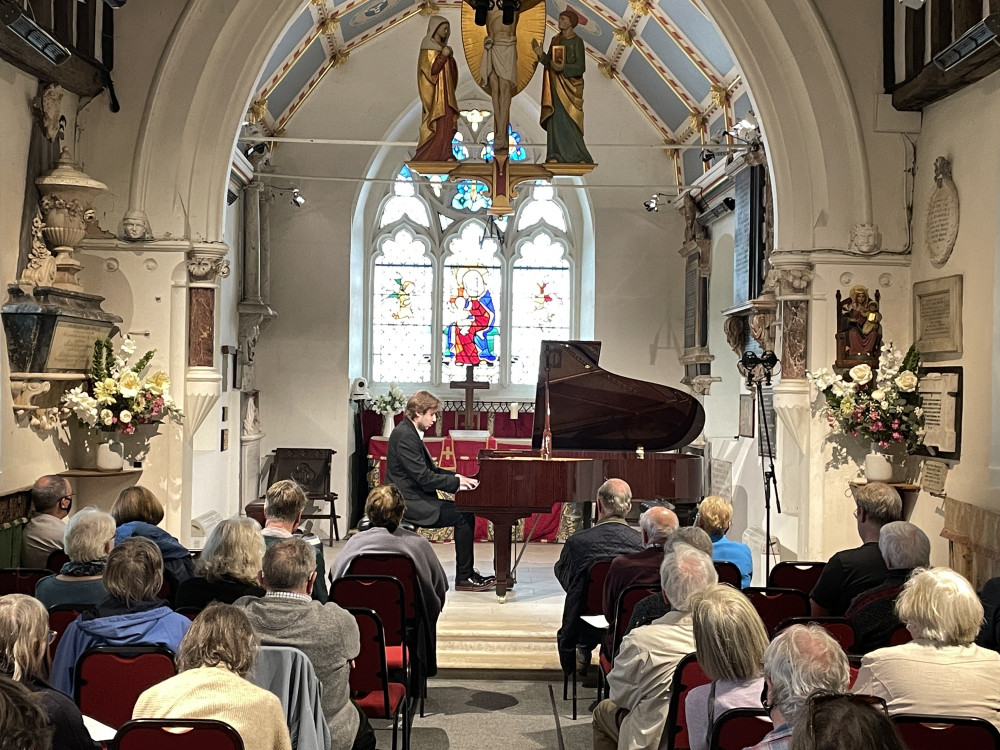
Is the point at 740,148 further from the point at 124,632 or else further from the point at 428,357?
the point at 124,632

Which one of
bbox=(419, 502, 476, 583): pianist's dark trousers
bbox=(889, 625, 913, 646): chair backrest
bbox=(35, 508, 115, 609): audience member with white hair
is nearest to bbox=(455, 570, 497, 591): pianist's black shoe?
bbox=(419, 502, 476, 583): pianist's dark trousers

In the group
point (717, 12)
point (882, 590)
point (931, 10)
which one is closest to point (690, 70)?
point (717, 12)

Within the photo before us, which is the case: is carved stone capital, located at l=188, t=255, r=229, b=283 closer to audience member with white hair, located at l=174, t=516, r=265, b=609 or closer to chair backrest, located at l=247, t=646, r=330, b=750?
audience member with white hair, located at l=174, t=516, r=265, b=609

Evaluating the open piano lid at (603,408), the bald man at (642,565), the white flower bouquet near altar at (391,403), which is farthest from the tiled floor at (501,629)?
the white flower bouquet near altar at (391,403)

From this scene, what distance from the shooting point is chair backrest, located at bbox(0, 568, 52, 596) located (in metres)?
4.37

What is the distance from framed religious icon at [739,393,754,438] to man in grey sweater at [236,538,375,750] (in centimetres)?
731

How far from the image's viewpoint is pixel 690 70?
1095cm

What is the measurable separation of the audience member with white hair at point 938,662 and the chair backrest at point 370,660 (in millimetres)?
1680

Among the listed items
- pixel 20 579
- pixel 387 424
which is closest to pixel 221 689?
pixel 20 579

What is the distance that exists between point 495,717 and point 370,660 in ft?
4.73

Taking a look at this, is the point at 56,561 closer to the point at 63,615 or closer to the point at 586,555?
the point at 63,615

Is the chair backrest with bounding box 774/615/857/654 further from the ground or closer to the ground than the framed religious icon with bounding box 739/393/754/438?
closer to the ground

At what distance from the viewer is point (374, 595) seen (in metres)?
4.54

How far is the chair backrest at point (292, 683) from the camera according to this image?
302 cm
